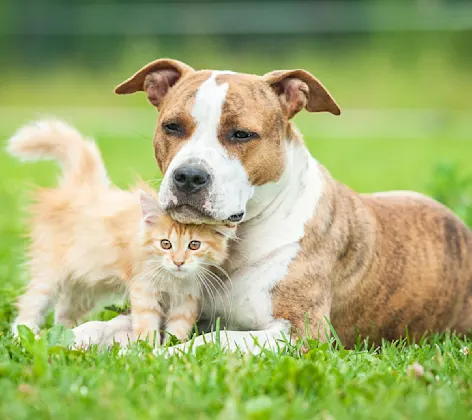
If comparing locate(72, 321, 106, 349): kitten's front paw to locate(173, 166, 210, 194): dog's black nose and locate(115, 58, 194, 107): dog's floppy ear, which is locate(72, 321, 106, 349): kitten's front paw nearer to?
locate(173, 166, 210, 194): dog's black nose

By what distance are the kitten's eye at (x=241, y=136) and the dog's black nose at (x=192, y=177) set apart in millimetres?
314

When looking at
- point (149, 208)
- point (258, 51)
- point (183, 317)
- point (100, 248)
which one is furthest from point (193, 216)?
point (258, 51)

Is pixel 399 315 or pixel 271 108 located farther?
pixel 399 315

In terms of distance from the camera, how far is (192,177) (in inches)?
179

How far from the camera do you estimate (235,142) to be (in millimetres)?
4777

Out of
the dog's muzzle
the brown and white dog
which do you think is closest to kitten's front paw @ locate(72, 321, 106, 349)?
the brown and white dog

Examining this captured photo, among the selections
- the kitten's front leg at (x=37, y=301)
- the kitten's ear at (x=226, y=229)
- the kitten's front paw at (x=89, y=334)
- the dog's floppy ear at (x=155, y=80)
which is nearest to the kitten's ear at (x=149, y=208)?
the kitten's ear at (x=226, y=229)

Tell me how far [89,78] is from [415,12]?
8450 millimetres

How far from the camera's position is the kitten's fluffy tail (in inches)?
223

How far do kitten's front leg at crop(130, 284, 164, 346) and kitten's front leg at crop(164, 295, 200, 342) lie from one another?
7cm

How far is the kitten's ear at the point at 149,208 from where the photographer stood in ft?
15.9

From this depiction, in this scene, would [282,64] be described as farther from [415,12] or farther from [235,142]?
[235,142]

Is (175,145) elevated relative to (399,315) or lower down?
elevated

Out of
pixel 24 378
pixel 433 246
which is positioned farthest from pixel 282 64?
pixel 24 378
